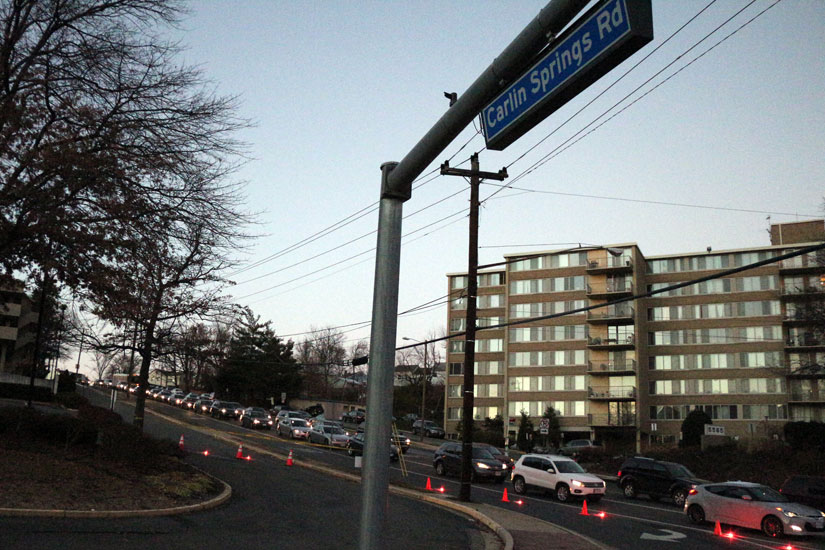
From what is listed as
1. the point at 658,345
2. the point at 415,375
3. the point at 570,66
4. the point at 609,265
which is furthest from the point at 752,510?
the point at 415,375

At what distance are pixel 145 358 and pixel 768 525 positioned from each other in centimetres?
2407

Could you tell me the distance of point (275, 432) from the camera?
51594 millimetres

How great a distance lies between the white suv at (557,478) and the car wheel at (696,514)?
4.24 m

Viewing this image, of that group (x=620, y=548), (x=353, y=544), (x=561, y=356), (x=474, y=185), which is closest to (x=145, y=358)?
(x=474, y=185)

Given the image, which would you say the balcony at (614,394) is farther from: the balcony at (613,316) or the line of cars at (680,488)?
the line of cars at (680,488)

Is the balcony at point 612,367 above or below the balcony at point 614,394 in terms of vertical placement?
above

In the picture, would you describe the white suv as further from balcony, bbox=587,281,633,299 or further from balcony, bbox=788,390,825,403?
balcony, bbox=587,281,633,299

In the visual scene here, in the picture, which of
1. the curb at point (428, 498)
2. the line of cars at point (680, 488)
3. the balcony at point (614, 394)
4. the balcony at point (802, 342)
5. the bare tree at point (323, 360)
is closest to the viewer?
the curb at point (428, 498)

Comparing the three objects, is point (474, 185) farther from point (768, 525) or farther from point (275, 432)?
point (275, 432)

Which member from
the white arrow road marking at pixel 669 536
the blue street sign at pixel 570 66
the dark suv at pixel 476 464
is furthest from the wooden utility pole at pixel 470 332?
the blue street sign at pixel 570 66

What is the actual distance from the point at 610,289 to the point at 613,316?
9.19ft

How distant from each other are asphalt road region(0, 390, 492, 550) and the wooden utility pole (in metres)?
1.78

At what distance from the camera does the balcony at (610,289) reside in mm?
68062

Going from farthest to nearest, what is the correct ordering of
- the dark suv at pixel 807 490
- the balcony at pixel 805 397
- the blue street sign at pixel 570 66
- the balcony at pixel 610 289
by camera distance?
the balcony at pixel 610 289 < the balcony at pixel 805 397 < the dark suv at pixel 807 490 < the blue street sign at pixel 570 66
